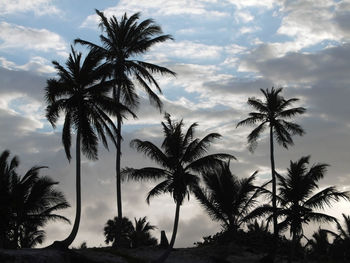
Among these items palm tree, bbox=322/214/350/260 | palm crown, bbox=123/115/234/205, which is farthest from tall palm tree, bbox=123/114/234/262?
palm tree, bbox=322/214/350/260

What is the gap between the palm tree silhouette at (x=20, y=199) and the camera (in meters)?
29.9

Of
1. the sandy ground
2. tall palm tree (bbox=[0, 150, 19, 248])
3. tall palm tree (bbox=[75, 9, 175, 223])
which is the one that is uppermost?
tall palm tree (bbox=[75, 9, 175, 223])

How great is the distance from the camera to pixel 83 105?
2583cm

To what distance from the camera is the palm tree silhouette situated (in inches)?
1177

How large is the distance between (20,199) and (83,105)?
8873 millimetres

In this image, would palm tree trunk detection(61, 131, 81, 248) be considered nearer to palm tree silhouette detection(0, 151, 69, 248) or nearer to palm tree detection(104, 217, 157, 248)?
palm tree silhouette detection(0, 151, 69, 248)

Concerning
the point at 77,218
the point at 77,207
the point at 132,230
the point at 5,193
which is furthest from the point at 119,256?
the point at 132,230

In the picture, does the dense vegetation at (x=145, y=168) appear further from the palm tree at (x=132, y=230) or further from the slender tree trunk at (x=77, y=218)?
the palm tree at (x=132, y=230)

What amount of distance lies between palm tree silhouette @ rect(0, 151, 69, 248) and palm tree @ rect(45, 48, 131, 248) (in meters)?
6.00

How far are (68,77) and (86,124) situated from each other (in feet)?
9.16

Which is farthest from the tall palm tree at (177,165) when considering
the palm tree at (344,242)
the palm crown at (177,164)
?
the palm tree at (344,242)

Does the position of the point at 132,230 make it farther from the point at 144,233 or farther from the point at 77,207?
the point at 77,207

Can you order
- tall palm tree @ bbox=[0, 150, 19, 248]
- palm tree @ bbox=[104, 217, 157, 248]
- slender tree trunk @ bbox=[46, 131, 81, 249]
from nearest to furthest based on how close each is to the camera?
1. slender tree trunk @ bbox=[46, 131, 81, 249]
2. tall palm tree @ bbox=[0, 150, 19, 248]
3. palm tree @ bbox=[104, 217, 157, 248]

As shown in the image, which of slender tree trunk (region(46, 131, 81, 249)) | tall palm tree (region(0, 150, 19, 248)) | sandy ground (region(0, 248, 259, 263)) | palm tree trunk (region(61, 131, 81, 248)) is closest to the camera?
sandy ground (region(0, 248, 259, 263))
